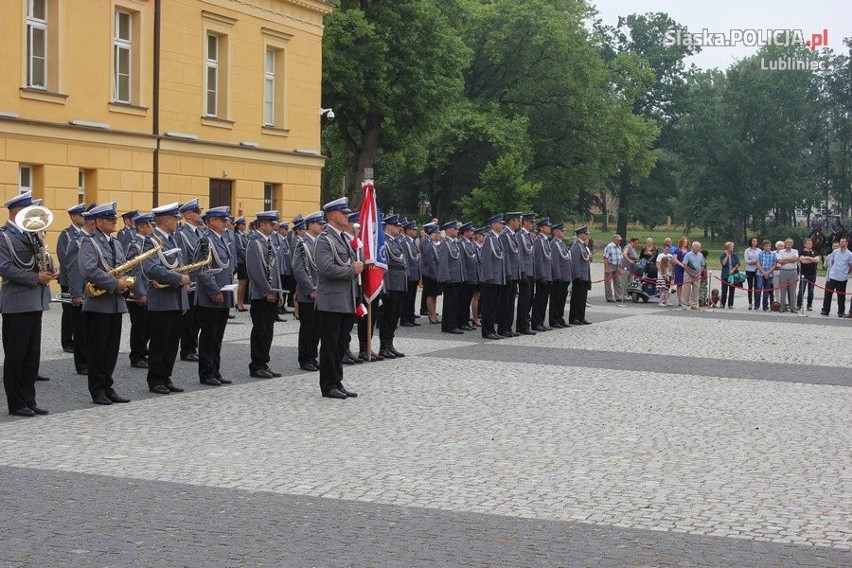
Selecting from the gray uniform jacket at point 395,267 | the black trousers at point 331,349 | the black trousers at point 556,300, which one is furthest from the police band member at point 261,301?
the black trousers at point 556,300

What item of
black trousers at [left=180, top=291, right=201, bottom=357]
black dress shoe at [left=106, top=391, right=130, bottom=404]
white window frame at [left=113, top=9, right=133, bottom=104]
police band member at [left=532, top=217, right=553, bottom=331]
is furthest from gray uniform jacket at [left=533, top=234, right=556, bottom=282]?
black dress shoe at [left=106, top=391, right=130, bottom=404]

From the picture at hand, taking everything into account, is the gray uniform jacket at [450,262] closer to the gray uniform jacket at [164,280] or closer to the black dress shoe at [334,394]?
the gray uniform jacket at [164,280]

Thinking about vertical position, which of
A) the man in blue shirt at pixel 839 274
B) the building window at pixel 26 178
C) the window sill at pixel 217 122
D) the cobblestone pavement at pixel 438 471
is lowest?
the cobblestone pavement at pixel 438 471

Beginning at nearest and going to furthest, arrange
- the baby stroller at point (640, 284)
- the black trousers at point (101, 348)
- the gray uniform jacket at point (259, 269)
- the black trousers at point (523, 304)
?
the black trousers at point (101, 348)
the gray uniform jacket at point (259, 269)
the black trousers at point (523, 304)
the baby stroller at point (640, 284)

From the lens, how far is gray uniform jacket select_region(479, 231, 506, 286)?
2131 centimetres

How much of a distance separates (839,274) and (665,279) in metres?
4.53

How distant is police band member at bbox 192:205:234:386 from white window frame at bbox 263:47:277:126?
19641 mm

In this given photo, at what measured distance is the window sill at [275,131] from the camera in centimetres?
3350

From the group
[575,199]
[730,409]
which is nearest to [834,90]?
[575,199]

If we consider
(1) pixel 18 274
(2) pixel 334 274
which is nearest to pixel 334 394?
(2) pixel 334 274

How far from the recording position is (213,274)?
14.1 metres

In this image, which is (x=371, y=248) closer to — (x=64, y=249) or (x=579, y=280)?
(x=64, y=249)

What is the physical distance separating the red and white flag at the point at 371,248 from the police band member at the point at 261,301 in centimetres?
111

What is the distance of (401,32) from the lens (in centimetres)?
4200
